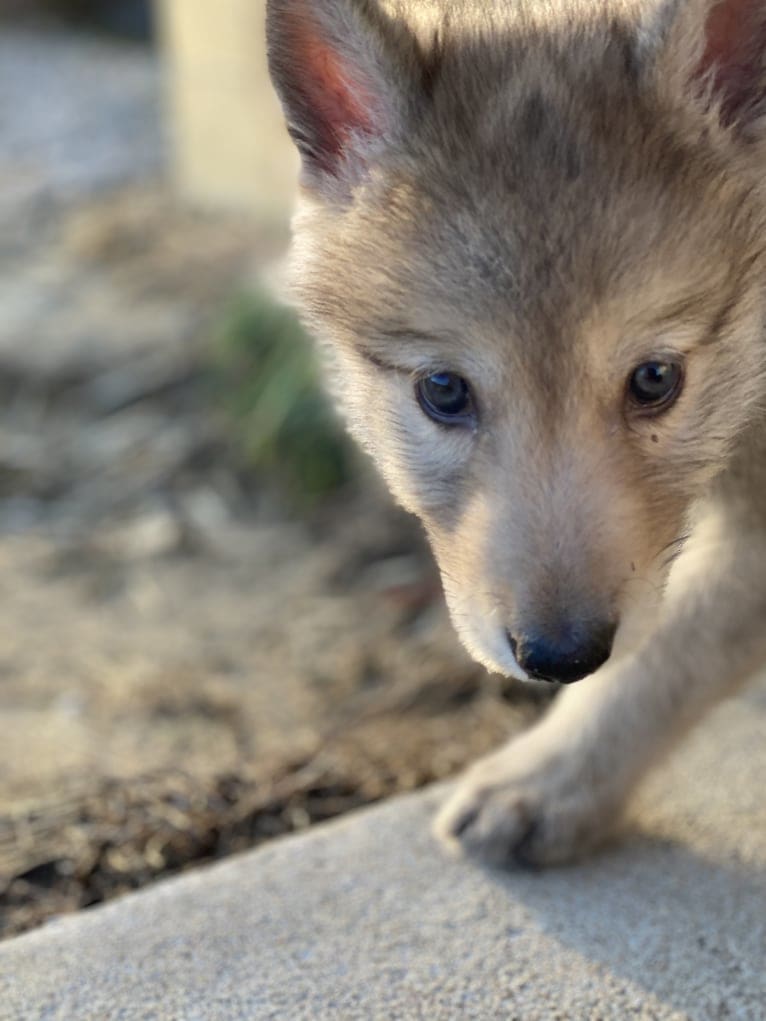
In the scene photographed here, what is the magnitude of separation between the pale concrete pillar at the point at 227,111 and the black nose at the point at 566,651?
242 inches

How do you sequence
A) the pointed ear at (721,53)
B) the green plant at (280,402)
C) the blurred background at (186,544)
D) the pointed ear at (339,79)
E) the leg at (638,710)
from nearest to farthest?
the pointed ear at (721,53), the pointed ear at (339,79), the leg at (638,710), the blurred background at (186,544), the green plant at (280,402)

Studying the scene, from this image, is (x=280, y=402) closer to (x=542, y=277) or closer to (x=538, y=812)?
(x=538, y=812)

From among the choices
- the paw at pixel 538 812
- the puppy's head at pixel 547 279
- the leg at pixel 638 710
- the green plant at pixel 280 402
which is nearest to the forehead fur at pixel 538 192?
the puppy's head at pixel 547 279

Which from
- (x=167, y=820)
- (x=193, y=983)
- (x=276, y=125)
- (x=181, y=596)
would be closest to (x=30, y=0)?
(x=276, y=125)

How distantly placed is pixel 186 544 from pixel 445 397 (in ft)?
11.2

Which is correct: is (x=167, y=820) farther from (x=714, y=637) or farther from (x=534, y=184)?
(x=534, y=184)

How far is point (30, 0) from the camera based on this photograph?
13016 mm

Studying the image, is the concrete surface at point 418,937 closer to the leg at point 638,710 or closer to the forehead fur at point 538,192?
the leg at point 638,710

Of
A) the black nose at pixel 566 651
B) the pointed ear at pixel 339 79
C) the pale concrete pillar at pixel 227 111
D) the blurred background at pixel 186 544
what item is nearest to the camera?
the black nose at pixel 566 651

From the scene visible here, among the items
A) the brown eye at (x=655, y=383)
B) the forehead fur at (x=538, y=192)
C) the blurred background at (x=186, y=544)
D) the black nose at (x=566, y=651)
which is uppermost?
the forehead fur at (x=538, y=192)

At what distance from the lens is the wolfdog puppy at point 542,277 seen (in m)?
2.24

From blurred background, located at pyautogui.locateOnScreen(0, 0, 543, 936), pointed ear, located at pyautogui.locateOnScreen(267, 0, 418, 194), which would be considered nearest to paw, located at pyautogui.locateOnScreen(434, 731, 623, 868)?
blurred background, located at pyautogui.locateOnScreen(0, 0, 543, 936)

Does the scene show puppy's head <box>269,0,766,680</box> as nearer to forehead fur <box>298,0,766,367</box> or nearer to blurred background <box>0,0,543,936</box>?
forehead fur <box>298,0,766,367</box>

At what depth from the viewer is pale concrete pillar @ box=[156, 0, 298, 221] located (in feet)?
26.7
